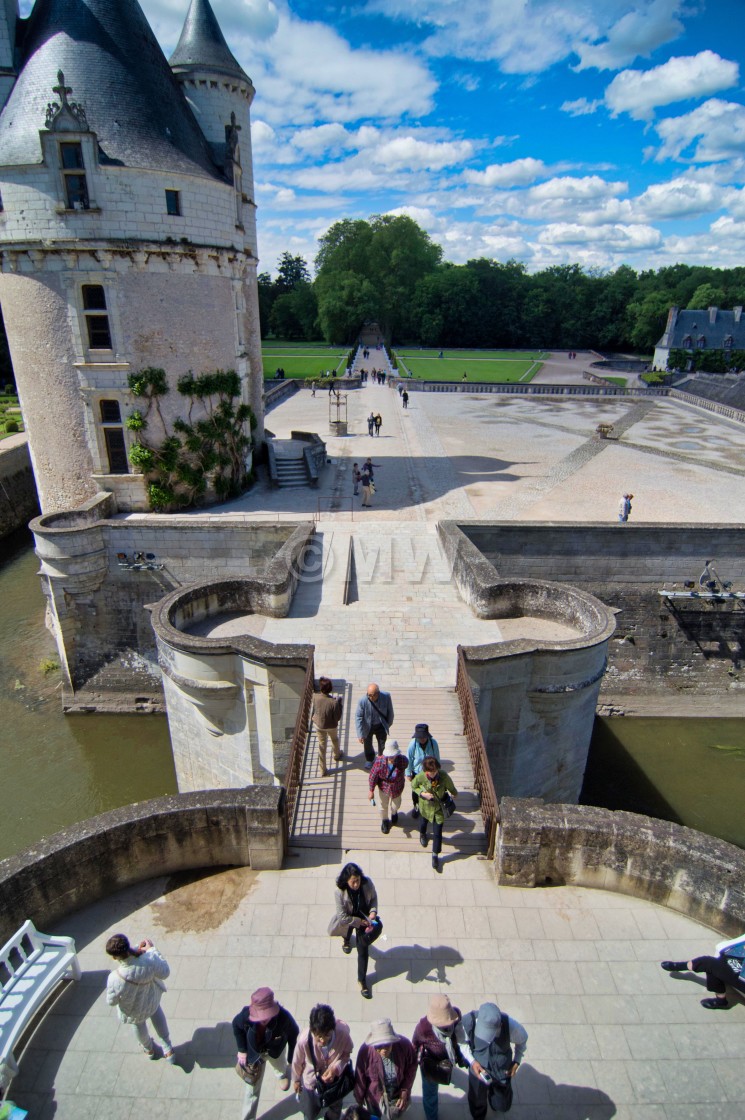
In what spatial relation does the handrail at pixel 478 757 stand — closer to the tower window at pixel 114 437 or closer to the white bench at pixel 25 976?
the white bench at pixel 25 976

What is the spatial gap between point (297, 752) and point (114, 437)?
12273mm

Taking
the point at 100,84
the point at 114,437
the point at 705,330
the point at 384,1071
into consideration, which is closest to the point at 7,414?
the point at 114,437

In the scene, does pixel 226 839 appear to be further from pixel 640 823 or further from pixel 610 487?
pixel 610 487

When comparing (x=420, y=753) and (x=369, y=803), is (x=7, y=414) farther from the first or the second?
(x=420, y=753)

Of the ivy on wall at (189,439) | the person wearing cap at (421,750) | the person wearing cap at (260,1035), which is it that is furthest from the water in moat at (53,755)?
the person wearing cap at (260,1035)

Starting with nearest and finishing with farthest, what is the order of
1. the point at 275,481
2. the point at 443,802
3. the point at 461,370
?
the point at 443,802
the point at 275,481
the point at 461,370

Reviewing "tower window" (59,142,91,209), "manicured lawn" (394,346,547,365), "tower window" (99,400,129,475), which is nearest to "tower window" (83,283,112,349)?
"tower window" (99,400,129,475)

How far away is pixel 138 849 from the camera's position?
5.95 m

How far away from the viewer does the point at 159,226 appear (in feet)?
50.7

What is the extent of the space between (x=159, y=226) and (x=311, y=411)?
66.4 ft

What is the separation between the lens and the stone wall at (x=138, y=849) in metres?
5.43

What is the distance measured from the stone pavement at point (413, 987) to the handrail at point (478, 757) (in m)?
0.40

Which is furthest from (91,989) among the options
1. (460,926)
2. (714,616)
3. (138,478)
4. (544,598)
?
(714,616)

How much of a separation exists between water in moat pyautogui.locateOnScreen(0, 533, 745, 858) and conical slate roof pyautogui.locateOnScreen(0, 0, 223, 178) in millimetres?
12447
